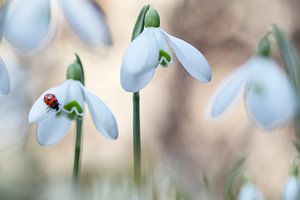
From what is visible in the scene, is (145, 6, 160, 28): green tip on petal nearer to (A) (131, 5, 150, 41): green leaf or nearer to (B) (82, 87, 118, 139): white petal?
(A) (131, 5, 150, 41): green leaf

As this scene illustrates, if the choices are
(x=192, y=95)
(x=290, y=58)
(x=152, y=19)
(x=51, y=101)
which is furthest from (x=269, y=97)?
(x=192, y=95)

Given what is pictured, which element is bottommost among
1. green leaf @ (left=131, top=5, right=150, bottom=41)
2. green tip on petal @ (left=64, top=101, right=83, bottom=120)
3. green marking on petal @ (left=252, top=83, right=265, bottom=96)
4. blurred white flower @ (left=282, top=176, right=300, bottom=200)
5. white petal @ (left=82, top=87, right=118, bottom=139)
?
blurred white flower @ (left=282, top=176, right=300, bottom=200)

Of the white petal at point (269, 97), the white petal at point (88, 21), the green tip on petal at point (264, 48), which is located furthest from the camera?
the green tip on petal at point (264, 48)

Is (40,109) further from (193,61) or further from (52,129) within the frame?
(193,61)

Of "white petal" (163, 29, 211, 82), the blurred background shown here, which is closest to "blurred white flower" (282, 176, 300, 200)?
"white petal" (163, 29, 211, 82)

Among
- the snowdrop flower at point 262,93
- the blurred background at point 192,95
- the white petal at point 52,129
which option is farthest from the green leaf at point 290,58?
the blurred background at point 192,95

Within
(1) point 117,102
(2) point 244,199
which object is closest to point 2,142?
(2) point 244,199

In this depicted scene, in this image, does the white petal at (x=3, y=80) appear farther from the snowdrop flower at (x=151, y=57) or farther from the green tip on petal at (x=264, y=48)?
the green tip on petal at (x=264, y=48)
